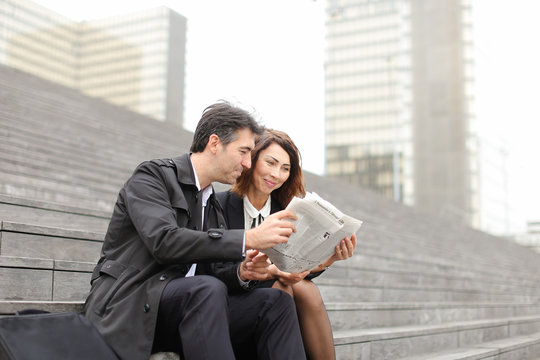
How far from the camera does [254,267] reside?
2.37 metres

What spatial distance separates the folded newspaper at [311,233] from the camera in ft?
6.93

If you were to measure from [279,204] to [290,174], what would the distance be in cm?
18

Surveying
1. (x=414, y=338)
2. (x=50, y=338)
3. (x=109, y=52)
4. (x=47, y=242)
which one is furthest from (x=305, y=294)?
(x=109, y=52)

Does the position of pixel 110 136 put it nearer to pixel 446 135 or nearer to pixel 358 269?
pixel 358 269

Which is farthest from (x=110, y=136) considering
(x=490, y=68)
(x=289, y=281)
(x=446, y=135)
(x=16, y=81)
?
(x=490, y=68)

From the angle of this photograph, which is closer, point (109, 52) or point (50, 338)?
point (50, 338)

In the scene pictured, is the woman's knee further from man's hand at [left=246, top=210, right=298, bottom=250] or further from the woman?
man's hand at [left=246, top=210, right=298, bottom=250]

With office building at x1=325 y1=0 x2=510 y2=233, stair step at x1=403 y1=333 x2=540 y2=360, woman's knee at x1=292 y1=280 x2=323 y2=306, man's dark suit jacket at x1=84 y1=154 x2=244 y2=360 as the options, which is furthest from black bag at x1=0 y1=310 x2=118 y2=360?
office building at x1=325 y1=0 x2=510 y2=233

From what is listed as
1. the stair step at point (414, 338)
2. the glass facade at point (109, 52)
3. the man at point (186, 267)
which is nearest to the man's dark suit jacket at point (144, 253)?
the man at point (186, 267)

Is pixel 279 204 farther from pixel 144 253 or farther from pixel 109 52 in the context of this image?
pixel 109 52

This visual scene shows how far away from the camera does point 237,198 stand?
3.03m

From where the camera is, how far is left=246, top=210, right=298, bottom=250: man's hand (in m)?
2.06

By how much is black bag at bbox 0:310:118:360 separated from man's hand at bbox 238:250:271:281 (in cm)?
67

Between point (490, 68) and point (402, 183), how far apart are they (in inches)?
409
